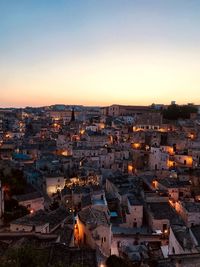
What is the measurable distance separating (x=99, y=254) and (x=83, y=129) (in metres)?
41.4

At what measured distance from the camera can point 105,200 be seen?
23.3m

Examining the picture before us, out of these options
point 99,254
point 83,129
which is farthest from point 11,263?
point 83,129

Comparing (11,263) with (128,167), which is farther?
(128,167)

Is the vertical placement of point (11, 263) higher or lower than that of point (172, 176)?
higher

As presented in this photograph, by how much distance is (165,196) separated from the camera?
81.5ft

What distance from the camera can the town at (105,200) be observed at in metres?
15.1

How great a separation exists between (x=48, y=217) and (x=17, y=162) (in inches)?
657

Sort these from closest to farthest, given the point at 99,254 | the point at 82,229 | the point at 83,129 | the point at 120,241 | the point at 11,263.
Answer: the point at 11,263
the point at 99,254
the point at 82,229
the point at 120,241
the point at 83,129

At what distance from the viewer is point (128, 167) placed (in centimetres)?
3494

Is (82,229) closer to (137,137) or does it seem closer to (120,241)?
(120,241)

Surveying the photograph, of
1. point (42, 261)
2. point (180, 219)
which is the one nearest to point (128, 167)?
point (180, 219)

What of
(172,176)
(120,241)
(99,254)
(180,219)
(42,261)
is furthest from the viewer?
(172,176)

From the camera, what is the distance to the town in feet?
49.4

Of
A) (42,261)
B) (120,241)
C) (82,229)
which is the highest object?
(42,261)
